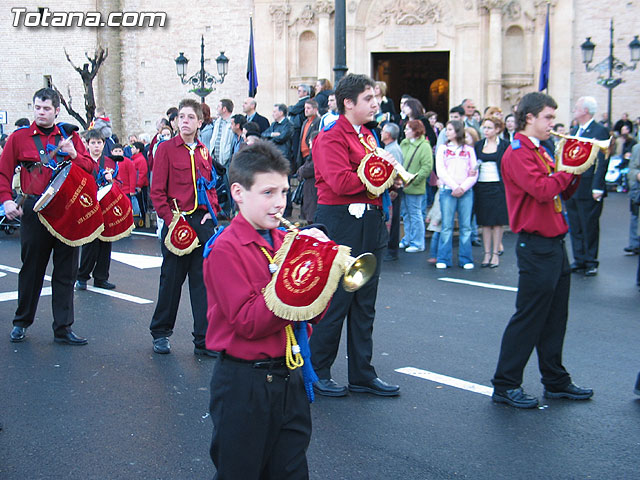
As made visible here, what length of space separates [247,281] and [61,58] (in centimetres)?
3318

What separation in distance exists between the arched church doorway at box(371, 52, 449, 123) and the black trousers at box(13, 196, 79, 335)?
865 inches

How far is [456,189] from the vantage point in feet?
37.3

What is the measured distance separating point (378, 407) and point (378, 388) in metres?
0.23

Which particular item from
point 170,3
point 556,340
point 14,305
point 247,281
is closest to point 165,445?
point 247,281

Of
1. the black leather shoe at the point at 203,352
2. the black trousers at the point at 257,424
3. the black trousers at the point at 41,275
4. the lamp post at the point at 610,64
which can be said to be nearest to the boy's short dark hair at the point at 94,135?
the black trousers at the point at 41,275

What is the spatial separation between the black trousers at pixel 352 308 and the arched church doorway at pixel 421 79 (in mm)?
23036

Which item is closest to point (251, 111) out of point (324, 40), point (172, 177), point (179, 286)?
point (172, 177)

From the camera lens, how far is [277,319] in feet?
9.79

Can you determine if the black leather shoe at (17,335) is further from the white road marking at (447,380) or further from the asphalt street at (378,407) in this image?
the white road marking at (447,380)

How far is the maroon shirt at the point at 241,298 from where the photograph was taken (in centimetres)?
300

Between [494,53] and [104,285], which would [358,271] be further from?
[494,53]

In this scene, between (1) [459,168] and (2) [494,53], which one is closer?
(1) [459,168]

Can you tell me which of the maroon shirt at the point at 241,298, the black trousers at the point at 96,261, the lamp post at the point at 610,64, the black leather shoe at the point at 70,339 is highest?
the lamp post at the point at 610,64

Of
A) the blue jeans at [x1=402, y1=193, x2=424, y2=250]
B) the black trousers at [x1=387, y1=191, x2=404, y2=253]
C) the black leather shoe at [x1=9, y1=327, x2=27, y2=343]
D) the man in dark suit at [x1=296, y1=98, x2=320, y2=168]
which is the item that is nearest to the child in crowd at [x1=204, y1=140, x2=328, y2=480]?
the black leather shoe at [x1=9, y1=327, x2=27, y2=343]
